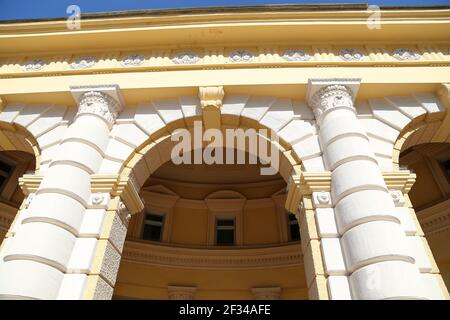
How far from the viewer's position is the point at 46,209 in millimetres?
6648

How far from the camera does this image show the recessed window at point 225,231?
15.9m

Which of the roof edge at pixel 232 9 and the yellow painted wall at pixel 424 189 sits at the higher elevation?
the roof edge at pixel 232 9

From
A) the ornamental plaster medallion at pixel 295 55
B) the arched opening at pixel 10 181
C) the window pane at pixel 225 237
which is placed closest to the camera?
the ornamental plaster medallion at pixel 295 55

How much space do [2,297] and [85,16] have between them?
7807 mm

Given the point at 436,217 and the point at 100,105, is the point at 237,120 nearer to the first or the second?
the point at 100,105

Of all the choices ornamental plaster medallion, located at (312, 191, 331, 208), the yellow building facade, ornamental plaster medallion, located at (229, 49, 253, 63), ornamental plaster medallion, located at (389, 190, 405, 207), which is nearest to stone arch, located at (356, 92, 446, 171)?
the yellow building facade

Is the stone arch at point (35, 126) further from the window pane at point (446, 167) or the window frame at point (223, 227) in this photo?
the window pane at point (446, 167)

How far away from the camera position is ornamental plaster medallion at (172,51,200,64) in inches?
382

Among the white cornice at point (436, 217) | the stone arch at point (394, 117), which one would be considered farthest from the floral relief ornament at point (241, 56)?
the white cornice at point (436, 217)

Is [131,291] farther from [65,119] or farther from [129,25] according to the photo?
[129,25]

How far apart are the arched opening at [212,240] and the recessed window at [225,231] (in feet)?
0.15

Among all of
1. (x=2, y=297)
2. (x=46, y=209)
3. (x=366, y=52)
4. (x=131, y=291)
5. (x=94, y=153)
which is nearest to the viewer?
(x=2, y=297)

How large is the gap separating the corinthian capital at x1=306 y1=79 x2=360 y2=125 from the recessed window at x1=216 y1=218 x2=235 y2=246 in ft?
29.3

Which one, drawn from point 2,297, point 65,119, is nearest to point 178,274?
point 65,119
